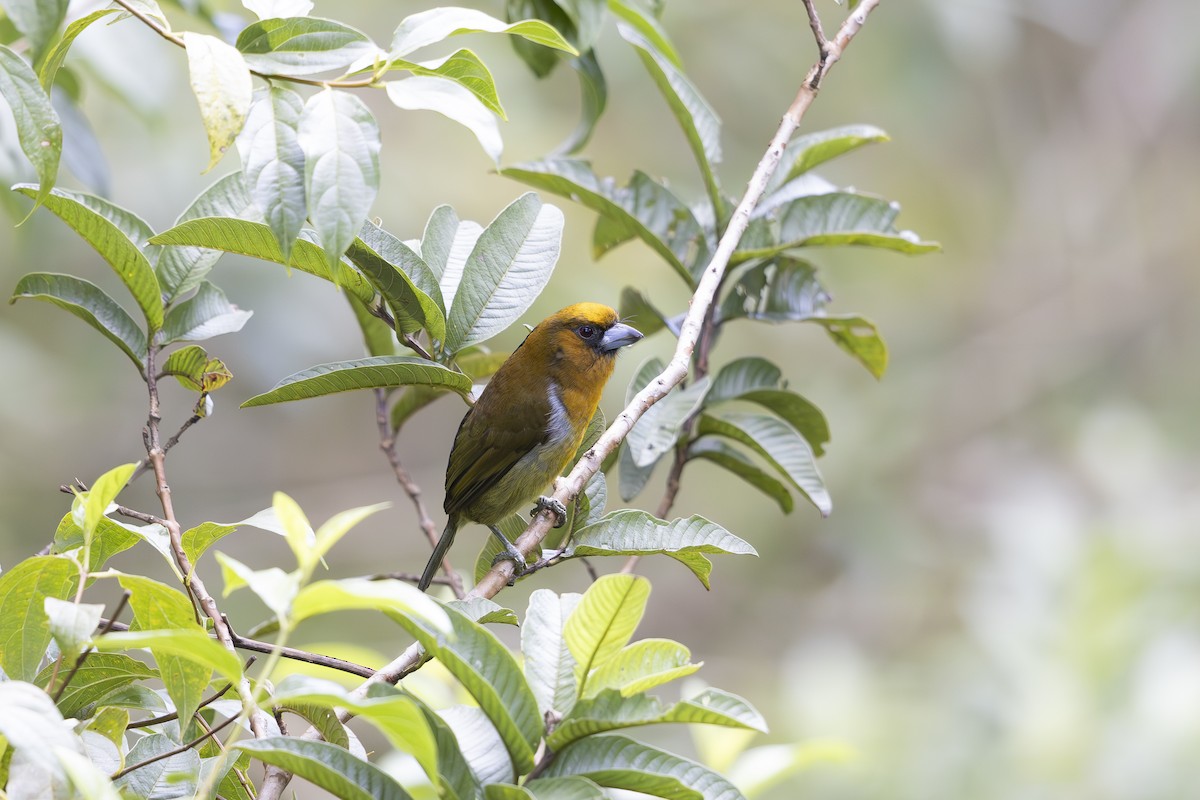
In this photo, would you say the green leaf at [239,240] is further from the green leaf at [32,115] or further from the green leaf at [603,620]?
the green leaf at [603,620]

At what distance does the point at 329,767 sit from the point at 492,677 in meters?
0.21

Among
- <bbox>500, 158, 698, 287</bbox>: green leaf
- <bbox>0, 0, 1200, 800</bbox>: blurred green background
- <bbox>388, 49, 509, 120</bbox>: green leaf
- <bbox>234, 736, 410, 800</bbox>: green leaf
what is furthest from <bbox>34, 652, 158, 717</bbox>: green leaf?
<bbox>0, 0, 1200, 800</bbox>: blurred green background

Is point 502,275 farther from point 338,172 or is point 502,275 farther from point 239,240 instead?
point 338,172

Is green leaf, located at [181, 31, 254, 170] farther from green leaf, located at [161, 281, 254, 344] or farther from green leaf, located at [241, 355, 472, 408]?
green leaf, located at [161, 281, 254, 344]

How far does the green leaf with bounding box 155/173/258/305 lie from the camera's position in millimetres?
1860

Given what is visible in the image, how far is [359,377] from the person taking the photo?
69.3 inches

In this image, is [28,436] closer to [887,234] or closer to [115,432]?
[115,432]

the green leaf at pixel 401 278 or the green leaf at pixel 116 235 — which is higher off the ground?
the green leaf at pixel 401 278

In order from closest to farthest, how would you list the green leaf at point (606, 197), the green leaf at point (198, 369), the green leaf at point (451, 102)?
the green leaf at point (451, 102), the green leaf at point (198, 369), the green leaf at point (606, 197)

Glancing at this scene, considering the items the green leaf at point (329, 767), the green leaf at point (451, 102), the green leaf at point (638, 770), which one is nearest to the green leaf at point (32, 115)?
the green leaf at point (451, 102)

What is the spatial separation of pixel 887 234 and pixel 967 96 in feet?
22.5

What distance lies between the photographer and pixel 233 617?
628cm

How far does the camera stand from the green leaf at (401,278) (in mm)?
1792

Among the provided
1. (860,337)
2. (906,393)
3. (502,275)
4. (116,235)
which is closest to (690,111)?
(860,337)
